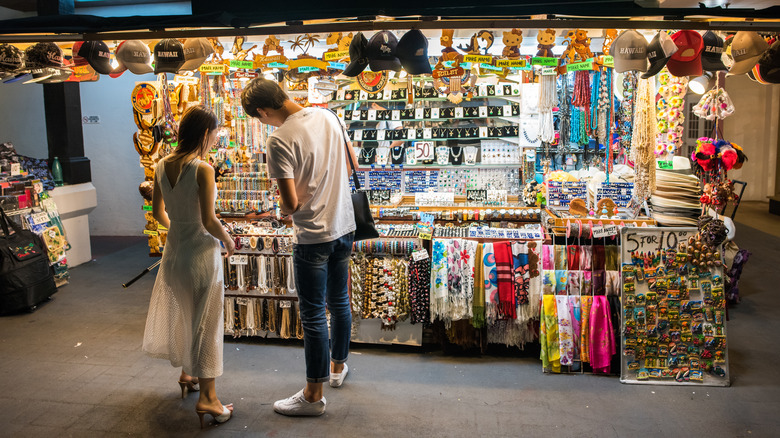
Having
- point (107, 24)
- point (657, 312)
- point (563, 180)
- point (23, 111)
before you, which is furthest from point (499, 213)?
point (23, 111)

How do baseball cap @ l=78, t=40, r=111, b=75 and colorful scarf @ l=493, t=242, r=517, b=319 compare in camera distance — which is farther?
colorful scarf @ l=493, t=242, r=517, b=319

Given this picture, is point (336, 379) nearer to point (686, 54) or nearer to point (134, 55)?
point (134, 55)

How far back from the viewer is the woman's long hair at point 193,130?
3279mm

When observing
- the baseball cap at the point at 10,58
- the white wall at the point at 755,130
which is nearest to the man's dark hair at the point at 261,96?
the baseball cap at the point at 10,58

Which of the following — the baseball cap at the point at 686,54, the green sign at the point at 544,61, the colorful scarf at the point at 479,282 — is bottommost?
the colorful scarf at the point at 479,282

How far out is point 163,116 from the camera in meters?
5.81

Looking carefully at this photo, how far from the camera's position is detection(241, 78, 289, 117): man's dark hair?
3.21m

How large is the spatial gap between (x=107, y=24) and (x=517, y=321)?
3227 mm

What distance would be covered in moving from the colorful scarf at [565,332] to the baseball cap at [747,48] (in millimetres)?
1867

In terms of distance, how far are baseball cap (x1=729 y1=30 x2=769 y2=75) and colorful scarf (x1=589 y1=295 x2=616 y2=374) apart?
68.4 inches

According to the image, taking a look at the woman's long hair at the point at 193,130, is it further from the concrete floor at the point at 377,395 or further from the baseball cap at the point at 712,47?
the baseball cap at the point at 712,47

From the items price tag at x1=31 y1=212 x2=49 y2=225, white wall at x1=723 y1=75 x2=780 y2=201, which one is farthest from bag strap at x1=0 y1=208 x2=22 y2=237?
white wall at x1=723 y1=75 x2=780 y2=201

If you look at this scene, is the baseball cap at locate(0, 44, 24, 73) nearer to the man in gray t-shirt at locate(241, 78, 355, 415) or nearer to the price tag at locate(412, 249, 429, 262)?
the man in gray t-shirt at locate(241, 78, 355, 415)

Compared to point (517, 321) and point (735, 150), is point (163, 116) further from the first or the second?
point (735, 150)
